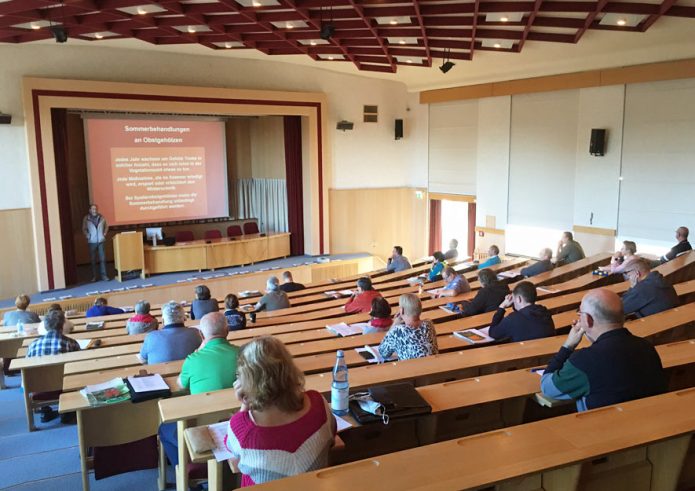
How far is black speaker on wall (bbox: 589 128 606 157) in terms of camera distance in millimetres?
10695

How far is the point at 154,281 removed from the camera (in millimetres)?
11891

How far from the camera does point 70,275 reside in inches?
458

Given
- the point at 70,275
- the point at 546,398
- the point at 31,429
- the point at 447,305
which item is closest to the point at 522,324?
the point at 546,398

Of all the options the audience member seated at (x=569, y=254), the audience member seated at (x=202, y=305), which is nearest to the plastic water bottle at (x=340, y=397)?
the audience member seated at (x=202, y=305)

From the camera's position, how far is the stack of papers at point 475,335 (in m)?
4.72

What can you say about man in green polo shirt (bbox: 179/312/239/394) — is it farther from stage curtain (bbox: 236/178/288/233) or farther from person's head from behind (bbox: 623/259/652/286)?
stage curtain (bbox: 236/178/288/233)

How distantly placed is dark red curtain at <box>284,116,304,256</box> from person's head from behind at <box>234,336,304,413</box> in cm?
1234

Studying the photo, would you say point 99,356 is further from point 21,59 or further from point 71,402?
point 21,59

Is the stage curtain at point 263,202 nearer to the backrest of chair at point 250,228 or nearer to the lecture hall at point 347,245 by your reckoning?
the lecture hall at point 347,245

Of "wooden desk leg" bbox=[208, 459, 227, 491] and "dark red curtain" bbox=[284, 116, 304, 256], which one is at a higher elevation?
"dark red curtain" bbox=[284, 116, 304, 256]

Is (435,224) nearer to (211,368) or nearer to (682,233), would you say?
(682,233)

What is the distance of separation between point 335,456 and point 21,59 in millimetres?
10657

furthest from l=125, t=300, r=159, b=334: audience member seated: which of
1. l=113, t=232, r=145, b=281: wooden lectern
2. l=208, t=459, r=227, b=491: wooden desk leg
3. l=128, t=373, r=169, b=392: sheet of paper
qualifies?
l=113, t=232, r=145, b=281: wooden lectern

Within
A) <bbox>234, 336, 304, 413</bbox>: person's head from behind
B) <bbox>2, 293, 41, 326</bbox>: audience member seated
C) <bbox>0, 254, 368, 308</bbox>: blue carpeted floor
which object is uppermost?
<bbox>234, 336, 304, 413</bbox>: person's head from behind
